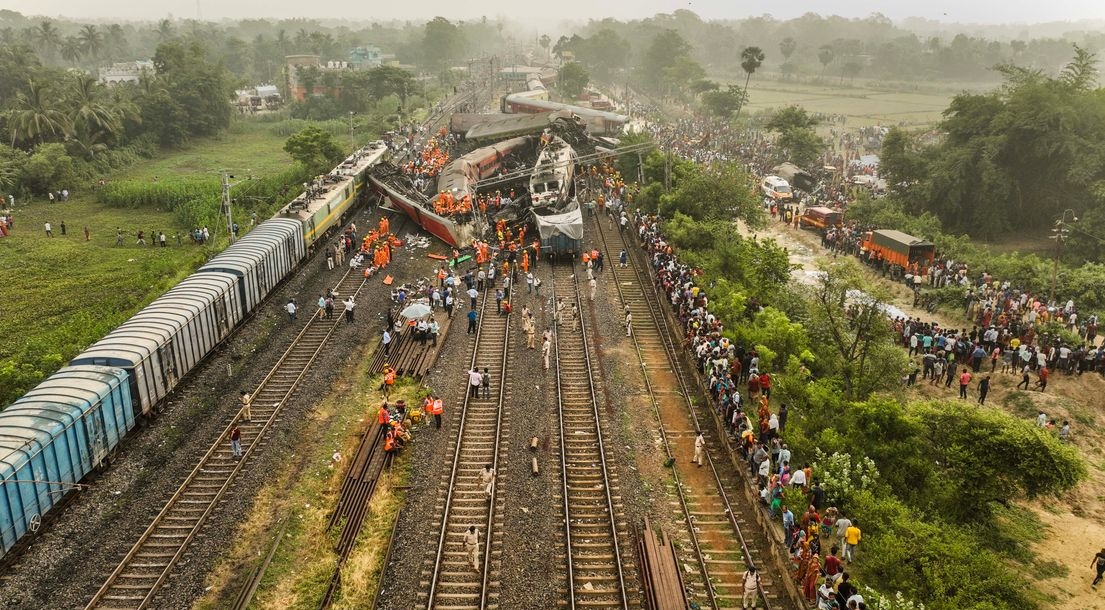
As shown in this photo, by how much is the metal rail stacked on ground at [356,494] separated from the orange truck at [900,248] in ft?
87.7

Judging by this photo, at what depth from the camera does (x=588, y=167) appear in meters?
54.2

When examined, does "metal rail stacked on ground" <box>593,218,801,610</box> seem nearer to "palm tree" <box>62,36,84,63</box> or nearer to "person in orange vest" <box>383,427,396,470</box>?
"person in orange vest" <box>383,427,396,470</box>

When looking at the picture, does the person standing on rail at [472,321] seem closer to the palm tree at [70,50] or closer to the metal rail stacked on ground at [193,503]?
the metal rail stacked on ground at [193,503]

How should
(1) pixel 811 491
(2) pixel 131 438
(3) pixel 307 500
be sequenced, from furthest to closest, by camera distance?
(2) pixel 131 438 → (3) pixel 307 500 → (1) pixel 811 491

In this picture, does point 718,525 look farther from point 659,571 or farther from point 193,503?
point 193,503

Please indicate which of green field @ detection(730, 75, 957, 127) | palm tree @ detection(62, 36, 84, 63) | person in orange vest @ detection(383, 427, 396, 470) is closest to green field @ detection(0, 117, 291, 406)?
person in orange vest @ detection(383, 427, 396, 470)

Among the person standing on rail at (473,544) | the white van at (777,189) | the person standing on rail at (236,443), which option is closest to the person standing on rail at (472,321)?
the person standing on rail at (236,443)

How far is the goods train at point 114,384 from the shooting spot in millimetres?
15633

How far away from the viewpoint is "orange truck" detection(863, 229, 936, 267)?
1384 inches

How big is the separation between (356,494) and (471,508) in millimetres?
2839

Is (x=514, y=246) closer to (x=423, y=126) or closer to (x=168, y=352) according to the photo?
(x=168, y=352)

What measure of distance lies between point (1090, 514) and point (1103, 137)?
31867 mm

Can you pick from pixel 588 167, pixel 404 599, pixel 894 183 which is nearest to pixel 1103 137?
pixel 894 183

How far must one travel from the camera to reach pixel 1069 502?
1931 centimetres
